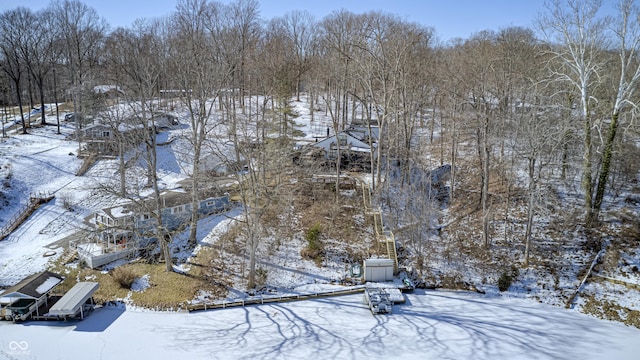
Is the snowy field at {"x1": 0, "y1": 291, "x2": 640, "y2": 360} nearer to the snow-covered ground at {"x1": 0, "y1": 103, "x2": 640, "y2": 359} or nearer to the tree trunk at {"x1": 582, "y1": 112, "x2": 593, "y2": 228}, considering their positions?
the snow-covered ground at {"x1": 0, "y1": 103, "x2": 640, "y2": 359}

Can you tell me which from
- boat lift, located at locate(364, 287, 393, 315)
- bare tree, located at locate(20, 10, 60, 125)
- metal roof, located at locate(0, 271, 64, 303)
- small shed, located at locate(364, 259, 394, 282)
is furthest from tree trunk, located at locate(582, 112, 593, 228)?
bare tree, located at locate(20, 10, 60, 125)

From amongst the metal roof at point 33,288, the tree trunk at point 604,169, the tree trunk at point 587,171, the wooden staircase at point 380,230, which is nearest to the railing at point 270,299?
the wooden staircase at point 380,230

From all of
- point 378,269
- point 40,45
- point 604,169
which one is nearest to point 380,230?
point 378,269

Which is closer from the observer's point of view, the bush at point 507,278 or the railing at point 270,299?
the railing at point 270,299

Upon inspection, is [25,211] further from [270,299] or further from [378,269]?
[378,269]

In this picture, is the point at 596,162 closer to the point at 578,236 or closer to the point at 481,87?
the point at 578,236

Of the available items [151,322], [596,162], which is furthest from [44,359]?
[596,162]

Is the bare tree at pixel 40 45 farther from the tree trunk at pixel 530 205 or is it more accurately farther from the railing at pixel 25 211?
the tree trunk at pixel 530 205
